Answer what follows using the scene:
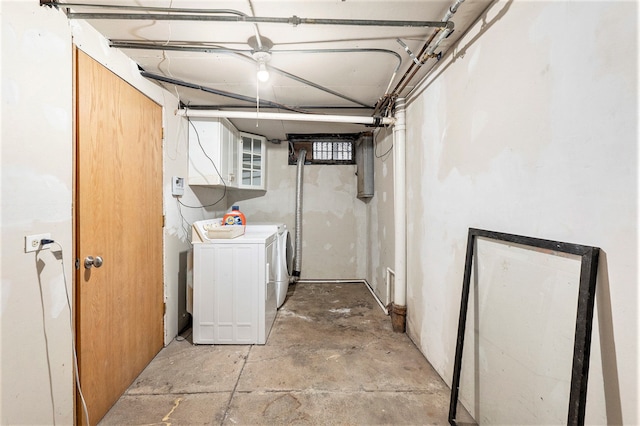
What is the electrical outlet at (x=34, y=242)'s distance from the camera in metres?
1.04

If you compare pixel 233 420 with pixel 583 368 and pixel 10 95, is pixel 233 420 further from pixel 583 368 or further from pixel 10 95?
pixel 10 95

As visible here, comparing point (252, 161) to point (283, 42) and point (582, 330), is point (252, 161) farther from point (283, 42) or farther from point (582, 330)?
point (582, 330)

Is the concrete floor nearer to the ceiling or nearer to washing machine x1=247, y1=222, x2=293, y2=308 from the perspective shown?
washing machine x1=247, y1=222, x2=293, y2=308

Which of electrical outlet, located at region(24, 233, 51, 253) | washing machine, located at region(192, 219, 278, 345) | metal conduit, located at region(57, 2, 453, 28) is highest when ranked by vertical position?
metal conduit, located at region(57, 2, 453, 28)

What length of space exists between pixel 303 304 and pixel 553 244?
2.65 m

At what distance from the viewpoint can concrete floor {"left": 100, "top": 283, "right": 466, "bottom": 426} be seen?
1.44 meters

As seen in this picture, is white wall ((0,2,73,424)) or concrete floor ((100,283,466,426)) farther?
concrete floor ((100,283,466,426))

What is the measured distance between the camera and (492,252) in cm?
124

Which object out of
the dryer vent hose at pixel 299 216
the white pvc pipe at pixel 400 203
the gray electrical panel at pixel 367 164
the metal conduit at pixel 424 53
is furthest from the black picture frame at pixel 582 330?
the dryer vent hose at pixel 299 216

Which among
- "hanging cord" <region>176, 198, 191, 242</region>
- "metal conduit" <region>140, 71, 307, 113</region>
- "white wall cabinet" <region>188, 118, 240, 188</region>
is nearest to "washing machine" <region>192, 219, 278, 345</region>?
"hanging cord" <region>176, 198, 191, 242</region>

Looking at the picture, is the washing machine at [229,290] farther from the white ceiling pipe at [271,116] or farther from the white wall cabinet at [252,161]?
the white wall cabinet at [252,161]

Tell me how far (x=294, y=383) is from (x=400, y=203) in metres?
1.76

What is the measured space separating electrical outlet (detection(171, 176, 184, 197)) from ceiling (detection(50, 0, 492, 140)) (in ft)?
2.72

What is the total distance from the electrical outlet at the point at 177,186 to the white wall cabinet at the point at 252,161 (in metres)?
0.96
